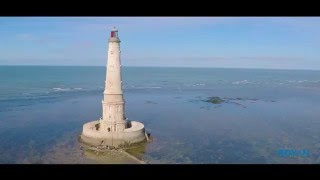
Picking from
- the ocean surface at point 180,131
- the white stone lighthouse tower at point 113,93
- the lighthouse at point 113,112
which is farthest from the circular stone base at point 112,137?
the ocean surface at point 180,131

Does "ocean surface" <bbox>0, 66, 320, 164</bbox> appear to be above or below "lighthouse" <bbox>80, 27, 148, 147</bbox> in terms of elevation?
below

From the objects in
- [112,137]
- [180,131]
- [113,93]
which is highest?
[113,93]

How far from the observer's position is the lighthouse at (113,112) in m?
11.3

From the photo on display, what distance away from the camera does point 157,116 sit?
20.5 meters

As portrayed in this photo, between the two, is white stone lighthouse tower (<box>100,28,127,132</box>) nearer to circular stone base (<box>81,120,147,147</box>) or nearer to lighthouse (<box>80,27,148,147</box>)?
lighthouse (<box>80,27,148,147</box>)

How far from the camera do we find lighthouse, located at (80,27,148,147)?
11.3m

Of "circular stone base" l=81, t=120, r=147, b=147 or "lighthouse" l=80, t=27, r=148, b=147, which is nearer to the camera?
"lighthouse" l=80, t=27, r=148, b=147

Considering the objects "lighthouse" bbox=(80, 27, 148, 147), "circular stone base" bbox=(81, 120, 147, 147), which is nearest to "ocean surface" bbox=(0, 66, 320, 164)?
"circular stone base" bbox=(81, 120, 147, 147)

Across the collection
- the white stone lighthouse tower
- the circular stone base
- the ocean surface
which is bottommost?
the ocean surface

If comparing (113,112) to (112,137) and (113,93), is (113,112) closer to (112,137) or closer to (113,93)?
(113,93)

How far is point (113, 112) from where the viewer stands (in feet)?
38.1

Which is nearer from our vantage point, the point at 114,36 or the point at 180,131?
the point at 114,36

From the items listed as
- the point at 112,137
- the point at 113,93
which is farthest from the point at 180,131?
the point at 113,93
